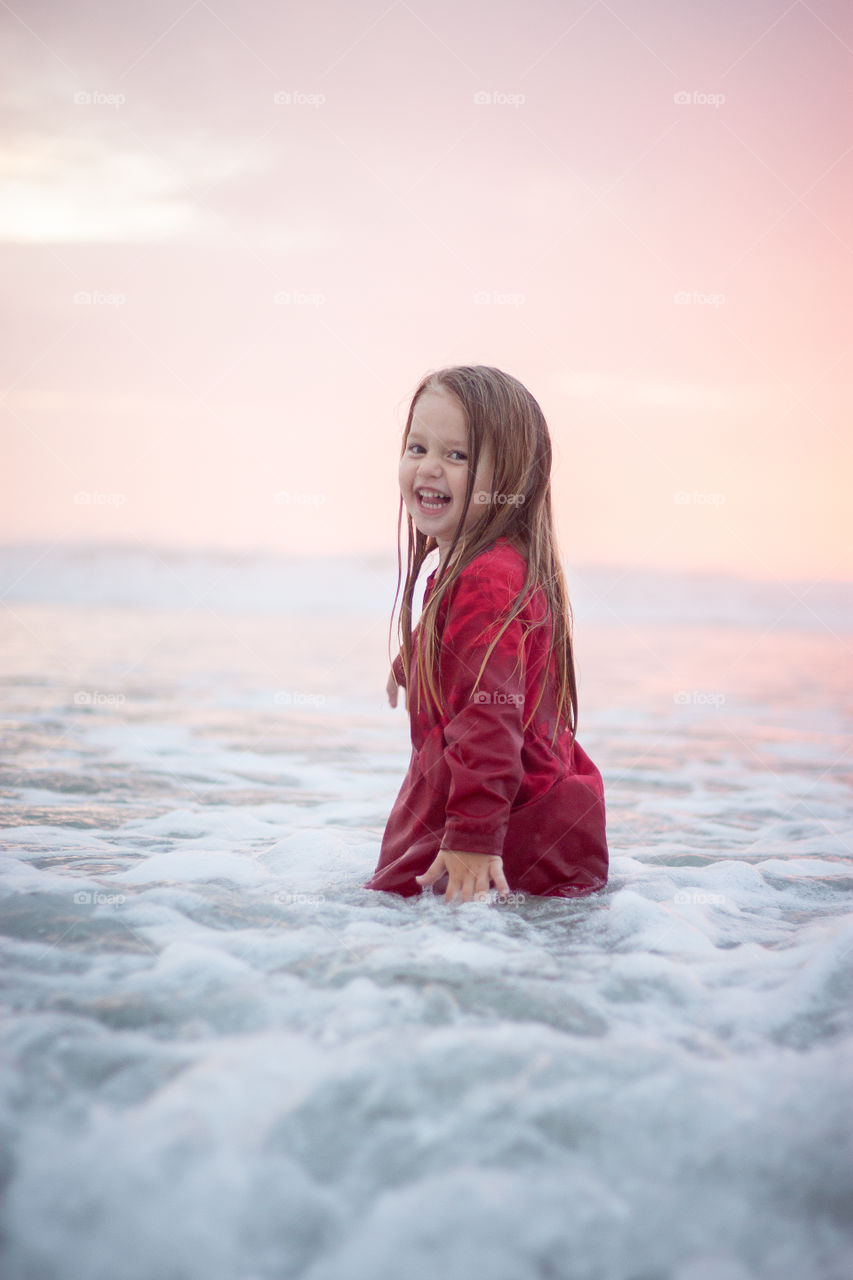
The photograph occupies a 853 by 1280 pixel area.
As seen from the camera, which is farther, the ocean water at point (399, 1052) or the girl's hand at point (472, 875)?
the girl's hand at point (472, 875)

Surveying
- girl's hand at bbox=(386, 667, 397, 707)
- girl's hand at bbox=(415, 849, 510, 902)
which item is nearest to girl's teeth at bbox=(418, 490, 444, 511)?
girl's hand at bbox=(386, 667, 397, 707)

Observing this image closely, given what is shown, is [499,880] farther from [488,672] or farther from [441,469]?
[441,469]

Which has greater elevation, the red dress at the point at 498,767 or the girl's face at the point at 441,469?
the girl's face at the point at 441,469

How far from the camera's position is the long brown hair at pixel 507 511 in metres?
2.26

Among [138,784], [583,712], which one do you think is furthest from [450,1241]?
[583,712]

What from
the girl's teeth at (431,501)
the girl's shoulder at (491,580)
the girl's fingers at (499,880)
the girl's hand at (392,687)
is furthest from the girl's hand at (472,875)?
the girl's teeth at (431,501)

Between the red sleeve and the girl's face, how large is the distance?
0.69 feet

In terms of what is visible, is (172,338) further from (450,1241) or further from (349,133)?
(450,1241)

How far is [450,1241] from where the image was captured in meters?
1.10

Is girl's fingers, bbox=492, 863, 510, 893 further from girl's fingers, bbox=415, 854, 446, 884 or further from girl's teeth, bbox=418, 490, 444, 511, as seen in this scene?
girl's teeth, bbox=418, 490, 444, 511

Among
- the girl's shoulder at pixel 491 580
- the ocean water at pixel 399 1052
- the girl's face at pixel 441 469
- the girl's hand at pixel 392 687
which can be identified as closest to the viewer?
the ocean water at pixel 399 1052

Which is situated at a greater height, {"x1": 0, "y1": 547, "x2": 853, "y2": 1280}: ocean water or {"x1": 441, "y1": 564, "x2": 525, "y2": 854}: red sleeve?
{"x1": 441, "y1": 564, "x2": 525, "y2": 854}: red sleeve

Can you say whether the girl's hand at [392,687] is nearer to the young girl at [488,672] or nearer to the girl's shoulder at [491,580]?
the young girl at [488,672]

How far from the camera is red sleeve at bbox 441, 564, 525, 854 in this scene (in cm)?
202
